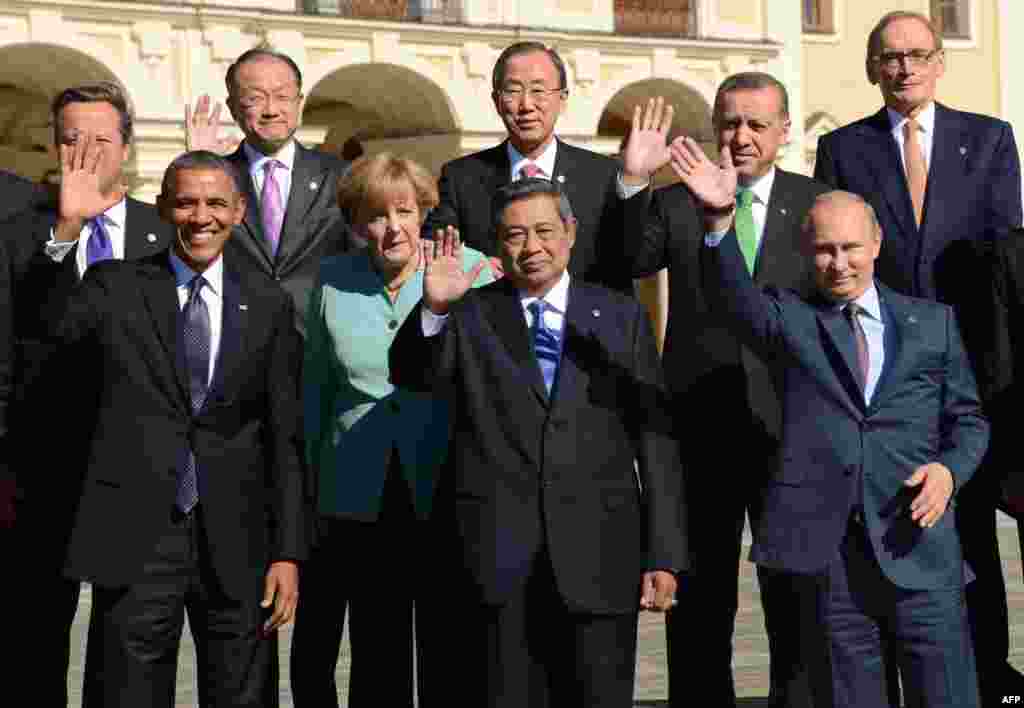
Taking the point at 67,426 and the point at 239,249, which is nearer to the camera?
the point at 67,426

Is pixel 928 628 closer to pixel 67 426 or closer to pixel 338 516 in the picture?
pixel 338 516

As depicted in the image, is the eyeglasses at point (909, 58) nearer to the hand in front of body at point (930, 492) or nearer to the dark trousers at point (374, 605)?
the hand in front of body at point (930, 492)

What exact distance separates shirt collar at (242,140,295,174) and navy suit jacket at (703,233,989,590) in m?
1.91

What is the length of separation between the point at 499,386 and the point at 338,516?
34.7 inches

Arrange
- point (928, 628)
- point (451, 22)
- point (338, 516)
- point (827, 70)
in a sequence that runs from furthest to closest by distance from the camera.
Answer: point (827, 70) < point (451, 22) < point (338, 516) < point (928, 628)

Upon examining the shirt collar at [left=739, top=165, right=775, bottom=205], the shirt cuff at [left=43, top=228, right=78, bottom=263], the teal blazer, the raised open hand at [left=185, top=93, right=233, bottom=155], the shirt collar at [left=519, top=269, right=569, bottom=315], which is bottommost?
the teal blazer

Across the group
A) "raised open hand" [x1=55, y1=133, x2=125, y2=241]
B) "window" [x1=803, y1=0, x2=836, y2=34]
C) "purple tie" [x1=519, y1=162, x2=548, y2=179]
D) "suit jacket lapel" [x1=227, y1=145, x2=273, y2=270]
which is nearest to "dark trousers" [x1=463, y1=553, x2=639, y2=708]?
"purple tie" [x1=519, y1=162, x2=548, y2=179]

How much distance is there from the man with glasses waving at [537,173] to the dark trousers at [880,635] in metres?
1.37

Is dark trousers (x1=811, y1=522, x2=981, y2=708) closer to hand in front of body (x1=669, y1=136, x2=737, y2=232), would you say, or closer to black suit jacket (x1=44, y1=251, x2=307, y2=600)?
hand in front of body (x1=669, y1=136, x2=737, y2=232)

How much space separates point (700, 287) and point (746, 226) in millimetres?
258

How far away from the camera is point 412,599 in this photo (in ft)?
25.0

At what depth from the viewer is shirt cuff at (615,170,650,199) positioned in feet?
25.0

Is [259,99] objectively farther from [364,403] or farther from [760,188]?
[760,188]

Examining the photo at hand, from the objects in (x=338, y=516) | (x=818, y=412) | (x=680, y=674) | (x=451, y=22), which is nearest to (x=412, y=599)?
(x=338, y=516)
